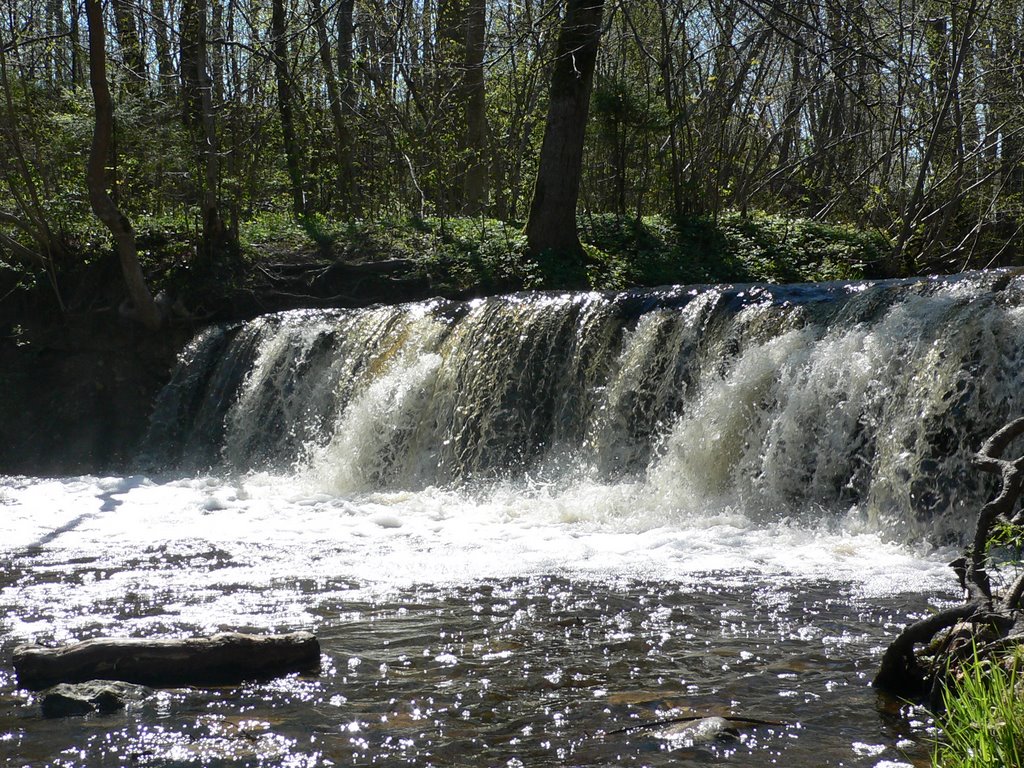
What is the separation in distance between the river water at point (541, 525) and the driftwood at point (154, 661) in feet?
0.36

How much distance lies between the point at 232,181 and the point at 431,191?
5.44 meters

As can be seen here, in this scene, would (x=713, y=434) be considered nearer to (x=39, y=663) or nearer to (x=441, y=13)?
(x=39, y=663)

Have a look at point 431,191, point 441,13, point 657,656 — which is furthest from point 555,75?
point 657,656

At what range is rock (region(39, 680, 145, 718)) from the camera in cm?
432

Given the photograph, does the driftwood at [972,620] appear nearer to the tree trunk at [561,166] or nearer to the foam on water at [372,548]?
the foam on water at [372,548]

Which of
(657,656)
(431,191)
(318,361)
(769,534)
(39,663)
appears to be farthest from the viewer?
(431,191)

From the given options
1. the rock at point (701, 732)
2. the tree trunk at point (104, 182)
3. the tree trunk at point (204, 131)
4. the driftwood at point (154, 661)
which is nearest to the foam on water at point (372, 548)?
the driftwood at point (154, 661)

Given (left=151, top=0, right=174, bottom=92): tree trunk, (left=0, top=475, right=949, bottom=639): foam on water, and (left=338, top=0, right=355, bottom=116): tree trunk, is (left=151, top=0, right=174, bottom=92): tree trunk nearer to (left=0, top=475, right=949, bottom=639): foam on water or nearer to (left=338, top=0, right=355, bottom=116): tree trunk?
(left=338, top=0, right=355, bottom=116): tree trunk

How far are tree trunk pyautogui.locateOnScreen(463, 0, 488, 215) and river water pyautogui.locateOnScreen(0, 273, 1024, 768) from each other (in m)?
6.18

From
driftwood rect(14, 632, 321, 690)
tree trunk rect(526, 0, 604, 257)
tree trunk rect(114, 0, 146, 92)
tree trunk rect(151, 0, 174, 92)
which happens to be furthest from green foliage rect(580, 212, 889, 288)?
driftwood rect(14, 632, 321, 690)

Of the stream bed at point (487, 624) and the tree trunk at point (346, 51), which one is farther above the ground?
the tree trunk at point (346, 51)

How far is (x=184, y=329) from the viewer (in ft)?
48.8

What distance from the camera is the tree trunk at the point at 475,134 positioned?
18.2 m

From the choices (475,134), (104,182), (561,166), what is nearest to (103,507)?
(104,182)
